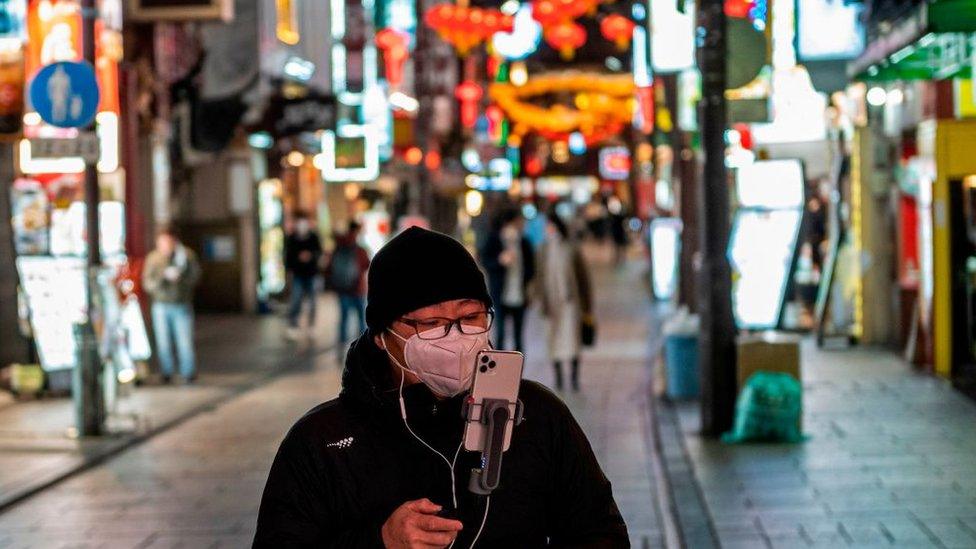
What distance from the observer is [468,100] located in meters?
53.6

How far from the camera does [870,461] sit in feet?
36.5

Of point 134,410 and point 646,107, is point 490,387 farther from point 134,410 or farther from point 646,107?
point 646,107

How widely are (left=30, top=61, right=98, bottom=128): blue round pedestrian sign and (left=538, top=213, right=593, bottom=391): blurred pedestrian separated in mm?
5463

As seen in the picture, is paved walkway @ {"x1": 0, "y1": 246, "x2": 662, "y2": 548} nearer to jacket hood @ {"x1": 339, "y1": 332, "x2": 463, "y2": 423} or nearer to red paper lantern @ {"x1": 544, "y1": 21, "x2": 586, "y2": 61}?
Result: jacket hood @ {"x1": 339, "y1": 332, "x2": 463, "y2": 423}

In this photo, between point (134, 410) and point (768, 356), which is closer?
point (768, 356)

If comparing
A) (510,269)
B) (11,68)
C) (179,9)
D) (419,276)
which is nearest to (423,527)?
(419,276)

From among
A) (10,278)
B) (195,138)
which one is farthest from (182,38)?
(10,278)

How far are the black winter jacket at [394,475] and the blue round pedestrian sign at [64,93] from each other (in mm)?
10188

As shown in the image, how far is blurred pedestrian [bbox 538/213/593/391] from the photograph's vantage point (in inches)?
661

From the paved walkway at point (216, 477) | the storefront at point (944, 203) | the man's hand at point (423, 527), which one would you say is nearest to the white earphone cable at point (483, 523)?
the man's hand at point (423, 527)

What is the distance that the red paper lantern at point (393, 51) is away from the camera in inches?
1548

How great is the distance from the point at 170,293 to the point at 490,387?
Answer: 15.3 meters

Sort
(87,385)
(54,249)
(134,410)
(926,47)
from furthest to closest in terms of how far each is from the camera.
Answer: (54,249), (134,410), (87,385), (926,47)

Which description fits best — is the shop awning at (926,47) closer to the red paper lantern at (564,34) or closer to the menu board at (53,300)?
the menu board at (53,300)
